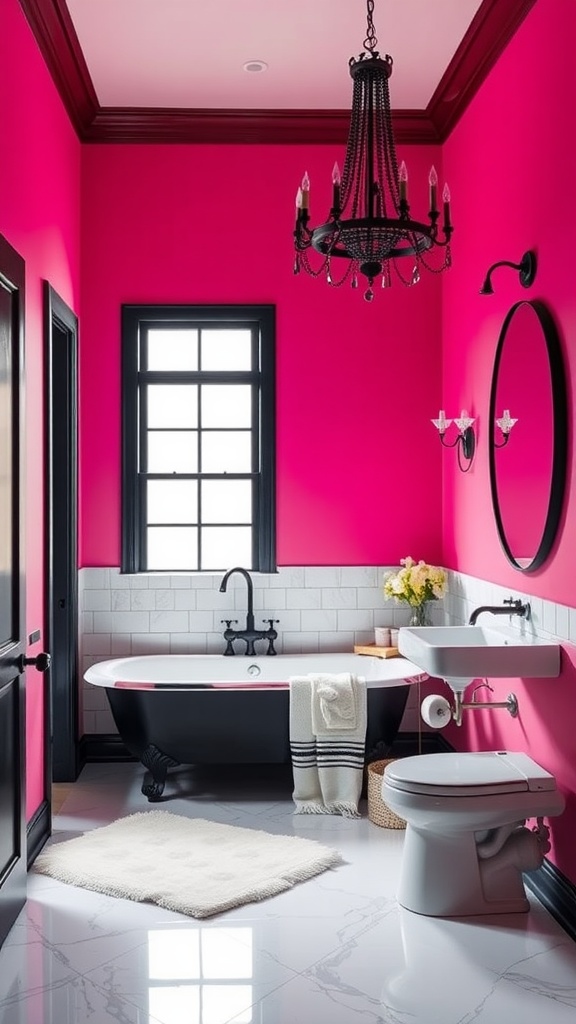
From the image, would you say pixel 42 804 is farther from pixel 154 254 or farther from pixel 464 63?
pixel 464 63

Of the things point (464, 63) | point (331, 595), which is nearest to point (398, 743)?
point (331, 595)

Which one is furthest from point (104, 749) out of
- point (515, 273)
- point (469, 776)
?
point (515, 273)

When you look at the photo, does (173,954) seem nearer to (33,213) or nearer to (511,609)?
(511,609)

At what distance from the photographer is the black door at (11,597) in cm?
319

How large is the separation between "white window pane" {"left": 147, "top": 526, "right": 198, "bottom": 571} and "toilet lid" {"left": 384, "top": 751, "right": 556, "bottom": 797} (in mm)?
2267

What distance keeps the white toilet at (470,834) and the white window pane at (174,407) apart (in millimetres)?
2703

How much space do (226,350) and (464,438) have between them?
1.50m

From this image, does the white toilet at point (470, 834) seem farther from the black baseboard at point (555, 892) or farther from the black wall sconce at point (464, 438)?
the black wall sconce at point (464, 438)

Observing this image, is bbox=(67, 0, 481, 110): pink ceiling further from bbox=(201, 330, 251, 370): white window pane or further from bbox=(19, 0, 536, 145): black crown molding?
bbox=(201, 330, 251, 370): white window pane

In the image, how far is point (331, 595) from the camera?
548 cm

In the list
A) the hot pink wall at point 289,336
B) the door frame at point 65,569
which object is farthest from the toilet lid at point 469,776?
the door frame at point 65,569

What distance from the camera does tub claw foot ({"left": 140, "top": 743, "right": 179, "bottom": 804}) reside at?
4.68 meters

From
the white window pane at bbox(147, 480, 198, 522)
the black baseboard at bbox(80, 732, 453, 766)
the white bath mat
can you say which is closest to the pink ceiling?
the white window pane at bbox(147, 480, 198, 522)

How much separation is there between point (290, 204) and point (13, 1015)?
422 centimetres
